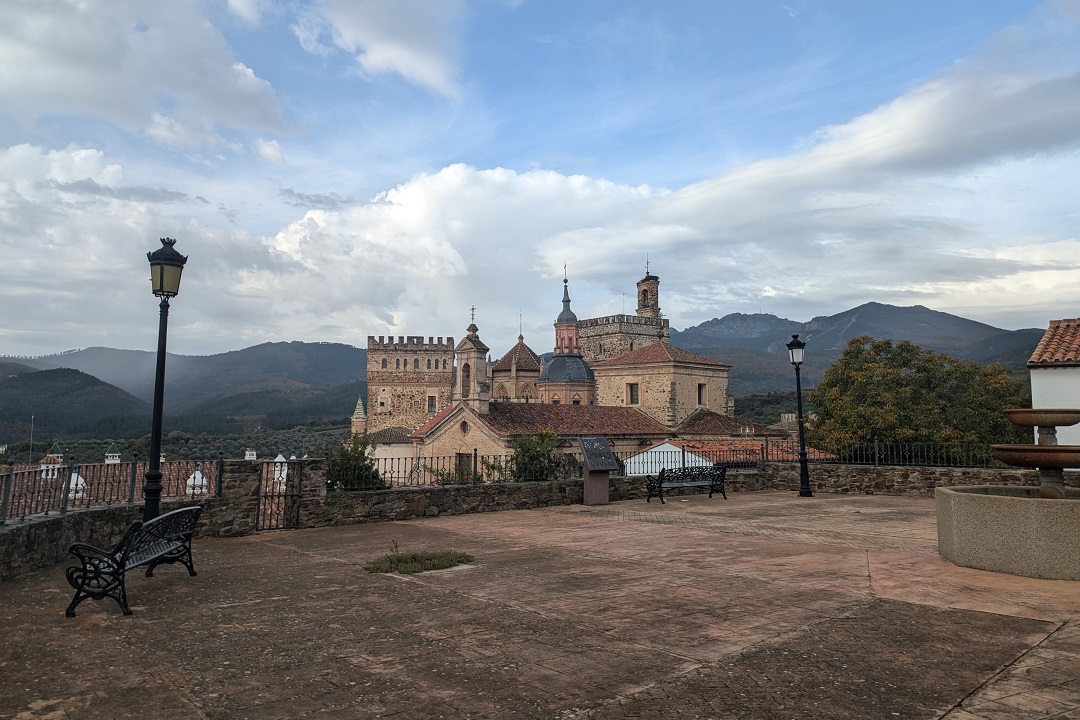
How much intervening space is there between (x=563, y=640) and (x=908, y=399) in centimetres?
3372

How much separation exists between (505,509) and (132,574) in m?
8.50

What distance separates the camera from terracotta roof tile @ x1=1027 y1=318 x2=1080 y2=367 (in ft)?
68.4

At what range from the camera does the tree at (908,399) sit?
3275 cm

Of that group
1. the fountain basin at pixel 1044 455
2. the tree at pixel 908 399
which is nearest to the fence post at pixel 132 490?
the fountain basin at pixel 1044 455

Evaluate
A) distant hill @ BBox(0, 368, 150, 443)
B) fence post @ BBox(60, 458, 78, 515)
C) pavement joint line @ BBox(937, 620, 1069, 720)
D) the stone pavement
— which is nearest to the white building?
the stone pavement

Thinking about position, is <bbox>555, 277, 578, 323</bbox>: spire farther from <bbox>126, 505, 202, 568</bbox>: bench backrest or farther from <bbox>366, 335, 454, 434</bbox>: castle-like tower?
<bbox>126, 505, 202, 568</bbox>: bench backrest

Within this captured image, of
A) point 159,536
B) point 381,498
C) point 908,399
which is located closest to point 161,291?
point 159,536

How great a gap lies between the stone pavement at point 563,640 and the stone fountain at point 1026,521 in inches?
11.0

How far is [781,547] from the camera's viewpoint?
32.4 ft

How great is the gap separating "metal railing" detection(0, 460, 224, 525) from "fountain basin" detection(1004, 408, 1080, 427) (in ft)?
38.6

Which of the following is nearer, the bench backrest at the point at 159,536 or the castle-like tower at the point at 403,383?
the bench backrest at the point at 159,536

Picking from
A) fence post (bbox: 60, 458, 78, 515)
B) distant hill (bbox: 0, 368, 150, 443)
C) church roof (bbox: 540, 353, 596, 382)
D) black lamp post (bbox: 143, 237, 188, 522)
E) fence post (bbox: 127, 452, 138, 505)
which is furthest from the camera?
distant hill (bbox: 0, 368, 150, 443)

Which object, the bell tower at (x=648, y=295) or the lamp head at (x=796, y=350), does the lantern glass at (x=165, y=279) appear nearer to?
the lamp head at (x=796, y=350)

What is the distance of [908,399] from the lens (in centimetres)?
3403
